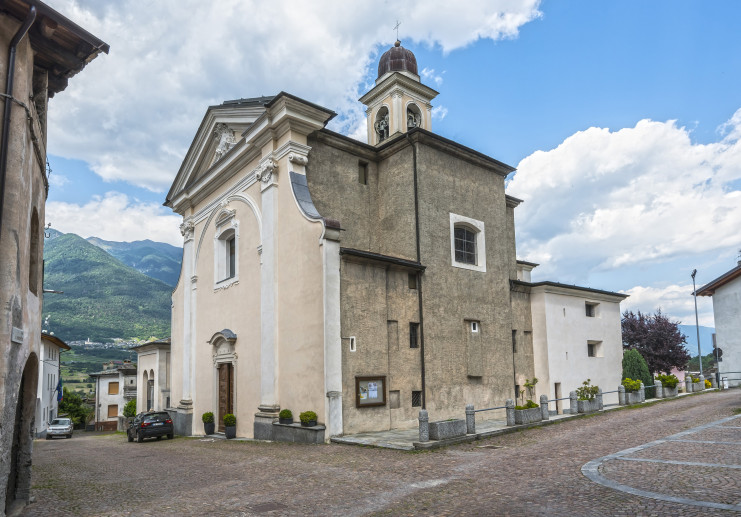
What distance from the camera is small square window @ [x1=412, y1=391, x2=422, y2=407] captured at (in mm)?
18156

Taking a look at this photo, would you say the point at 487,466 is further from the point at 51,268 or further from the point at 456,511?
the point at 51,268

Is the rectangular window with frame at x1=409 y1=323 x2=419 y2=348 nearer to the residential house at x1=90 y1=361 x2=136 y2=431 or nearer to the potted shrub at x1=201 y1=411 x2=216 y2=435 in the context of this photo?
the potted shrub at x1=201 y1=411 x2=216 y2=435

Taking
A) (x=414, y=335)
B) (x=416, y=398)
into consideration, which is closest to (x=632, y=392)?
(x=416, y=398)

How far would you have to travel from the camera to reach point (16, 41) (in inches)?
291

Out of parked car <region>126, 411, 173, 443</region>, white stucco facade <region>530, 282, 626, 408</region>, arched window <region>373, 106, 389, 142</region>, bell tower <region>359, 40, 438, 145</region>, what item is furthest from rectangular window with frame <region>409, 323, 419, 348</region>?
parked car <region>126, 411, 173, 443</region>

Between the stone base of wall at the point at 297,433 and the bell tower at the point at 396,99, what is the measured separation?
1342 cm

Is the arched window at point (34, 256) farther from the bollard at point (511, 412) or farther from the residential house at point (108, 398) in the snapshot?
the residential house at point (108, 398)

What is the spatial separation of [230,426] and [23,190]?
14.3 m

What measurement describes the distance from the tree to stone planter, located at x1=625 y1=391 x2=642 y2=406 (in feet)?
54.2

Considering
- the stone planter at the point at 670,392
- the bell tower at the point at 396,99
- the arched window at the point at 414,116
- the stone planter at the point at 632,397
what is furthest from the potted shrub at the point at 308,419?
the stone planter at the point at 670,392

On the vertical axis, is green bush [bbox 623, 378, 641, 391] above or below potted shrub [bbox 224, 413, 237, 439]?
above

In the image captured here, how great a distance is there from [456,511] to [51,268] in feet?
605

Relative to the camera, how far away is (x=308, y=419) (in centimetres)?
1584

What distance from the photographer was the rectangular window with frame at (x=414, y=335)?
61.1 feet
